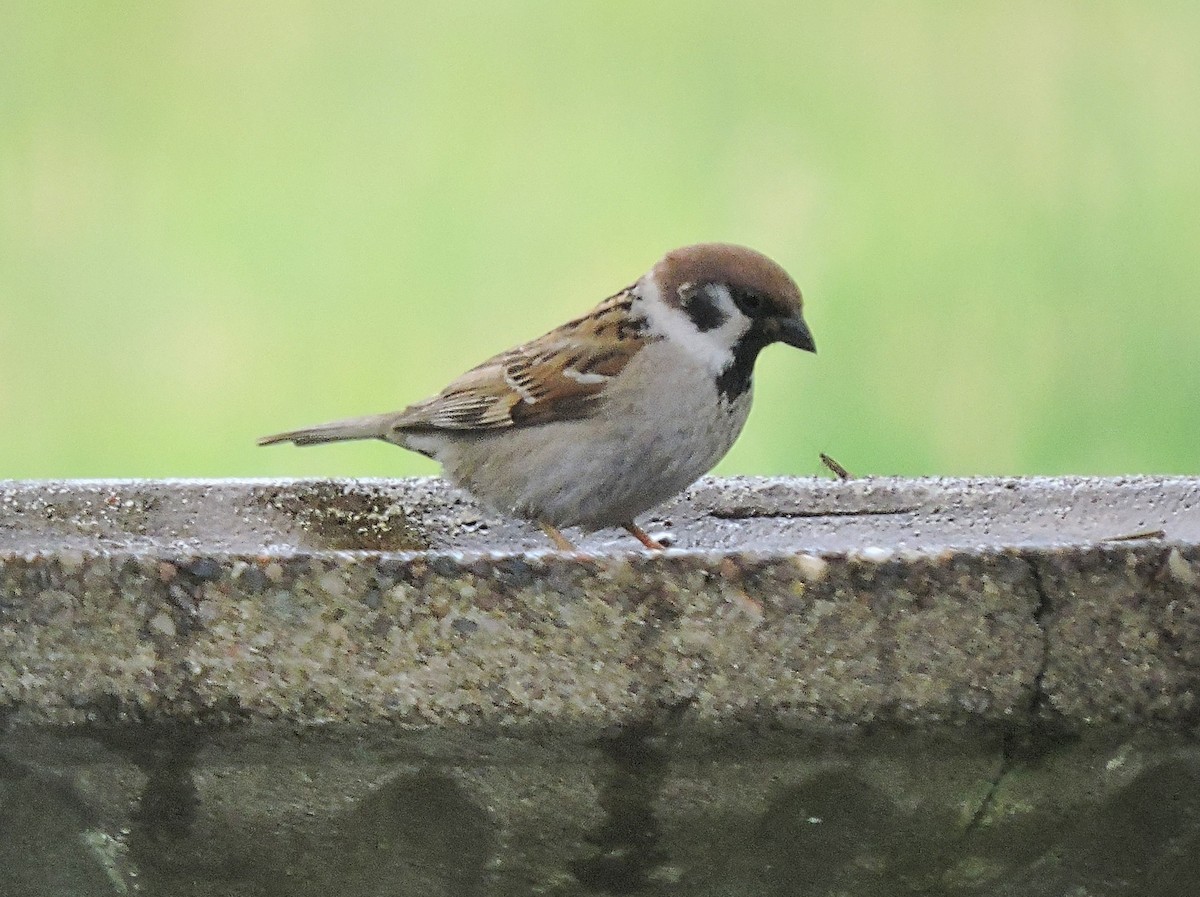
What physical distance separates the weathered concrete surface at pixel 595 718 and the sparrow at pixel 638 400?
2.35 feet

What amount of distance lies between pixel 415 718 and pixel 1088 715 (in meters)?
0.30

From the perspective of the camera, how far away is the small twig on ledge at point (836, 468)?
1527mm

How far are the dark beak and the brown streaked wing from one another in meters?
0.15

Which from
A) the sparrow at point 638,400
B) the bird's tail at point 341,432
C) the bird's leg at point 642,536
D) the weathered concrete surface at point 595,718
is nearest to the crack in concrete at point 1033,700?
the weathered concrete surface at point 595,718

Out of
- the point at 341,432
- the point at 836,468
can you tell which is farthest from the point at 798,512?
the point at 341,432

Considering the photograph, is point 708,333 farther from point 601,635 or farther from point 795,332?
point 601,635

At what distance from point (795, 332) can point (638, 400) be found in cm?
16

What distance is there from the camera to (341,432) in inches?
67.2

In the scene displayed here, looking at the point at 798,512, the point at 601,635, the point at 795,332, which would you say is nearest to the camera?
the point at 601,635

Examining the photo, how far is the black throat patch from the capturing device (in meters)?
1.40

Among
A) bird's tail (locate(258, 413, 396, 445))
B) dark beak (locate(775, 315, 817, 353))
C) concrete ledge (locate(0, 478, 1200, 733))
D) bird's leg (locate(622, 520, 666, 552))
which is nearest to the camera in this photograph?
concrete ledge (locate(0, 478, 1200, 733))

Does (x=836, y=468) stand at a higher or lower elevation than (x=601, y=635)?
lower

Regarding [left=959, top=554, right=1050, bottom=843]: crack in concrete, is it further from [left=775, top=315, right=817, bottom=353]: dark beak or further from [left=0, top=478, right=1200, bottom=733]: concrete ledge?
[left=775, top=315, right=817, bottom=353]: dark beak

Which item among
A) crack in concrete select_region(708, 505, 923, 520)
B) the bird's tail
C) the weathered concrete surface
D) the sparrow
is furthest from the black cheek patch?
the weathered concrete surface
